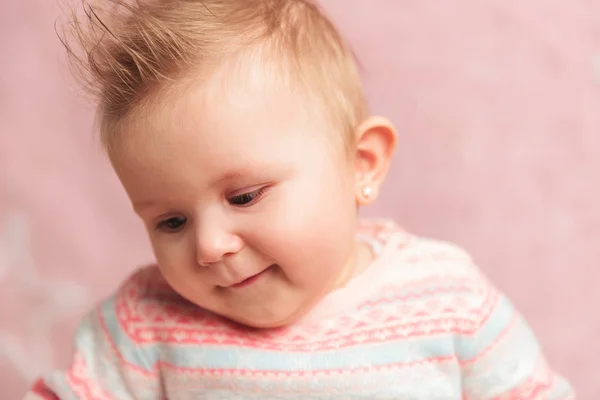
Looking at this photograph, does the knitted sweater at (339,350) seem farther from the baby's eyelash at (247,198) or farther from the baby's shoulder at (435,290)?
the baby's eyelash at (247,198)

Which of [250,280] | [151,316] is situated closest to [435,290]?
[250,280]

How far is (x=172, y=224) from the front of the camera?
863mm

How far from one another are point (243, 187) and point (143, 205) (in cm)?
11

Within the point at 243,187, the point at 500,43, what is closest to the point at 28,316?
the point at 243,187

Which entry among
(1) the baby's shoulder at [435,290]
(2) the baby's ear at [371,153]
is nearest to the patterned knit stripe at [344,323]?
(1) the baby's shoulder at [435,290]

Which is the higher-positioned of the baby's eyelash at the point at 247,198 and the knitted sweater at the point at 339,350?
the baby's eyelash at the point at 247,198

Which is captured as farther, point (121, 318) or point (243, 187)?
point (121, 318)

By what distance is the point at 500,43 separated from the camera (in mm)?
1376

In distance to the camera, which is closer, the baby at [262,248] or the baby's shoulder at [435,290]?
the baby at [262,248]

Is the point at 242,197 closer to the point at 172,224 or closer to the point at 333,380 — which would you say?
A: the point at 172,224

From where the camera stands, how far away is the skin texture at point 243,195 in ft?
2.59

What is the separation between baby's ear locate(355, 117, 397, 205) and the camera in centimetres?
93

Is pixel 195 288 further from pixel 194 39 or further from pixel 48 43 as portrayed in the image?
pixel 48 43

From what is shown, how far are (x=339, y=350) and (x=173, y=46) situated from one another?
382 mm
